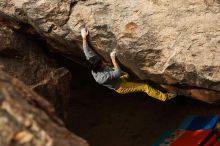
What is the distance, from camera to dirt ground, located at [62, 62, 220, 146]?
361 inches

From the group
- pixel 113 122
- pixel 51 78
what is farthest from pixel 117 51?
pixel 113 122

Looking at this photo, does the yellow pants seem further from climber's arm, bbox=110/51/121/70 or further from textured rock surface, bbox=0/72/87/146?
textured rock surface, bbox=0/72/87/146

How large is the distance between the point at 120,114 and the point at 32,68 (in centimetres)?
293

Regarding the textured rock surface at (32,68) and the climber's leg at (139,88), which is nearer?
the climber's leg at (139,88)

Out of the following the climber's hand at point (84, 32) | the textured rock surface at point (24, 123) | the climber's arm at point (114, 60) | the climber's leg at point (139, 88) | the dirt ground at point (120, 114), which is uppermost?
the climber's hand at point (84, 32)

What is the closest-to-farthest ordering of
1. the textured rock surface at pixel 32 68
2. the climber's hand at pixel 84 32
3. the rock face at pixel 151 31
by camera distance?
the rock face at pixel 151 31, the climber's hand at pixel 84 32, the textured rock surface at pixel 32 68

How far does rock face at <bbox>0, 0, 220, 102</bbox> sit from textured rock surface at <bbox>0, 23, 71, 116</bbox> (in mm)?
1051

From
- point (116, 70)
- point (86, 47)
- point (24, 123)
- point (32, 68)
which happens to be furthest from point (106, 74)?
point (24, 123)

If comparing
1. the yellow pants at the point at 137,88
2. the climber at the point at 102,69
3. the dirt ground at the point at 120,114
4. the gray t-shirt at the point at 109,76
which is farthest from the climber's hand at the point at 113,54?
the dirt ground at the point at 120,114

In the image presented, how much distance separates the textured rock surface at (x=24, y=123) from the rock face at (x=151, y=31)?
2.64 metres

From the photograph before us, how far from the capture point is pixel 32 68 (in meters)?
7.98

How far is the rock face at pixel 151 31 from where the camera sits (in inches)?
228

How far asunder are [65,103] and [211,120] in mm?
2931

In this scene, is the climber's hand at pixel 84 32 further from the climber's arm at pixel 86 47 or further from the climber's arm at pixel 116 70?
the climber's arm at pixel 116 70
